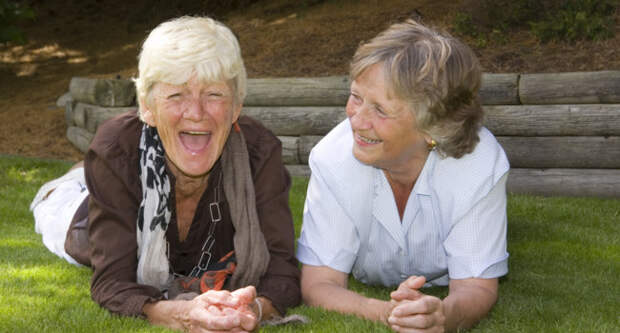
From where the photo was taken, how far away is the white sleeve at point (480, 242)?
10.8 feet

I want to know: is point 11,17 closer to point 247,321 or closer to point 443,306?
point 247,321

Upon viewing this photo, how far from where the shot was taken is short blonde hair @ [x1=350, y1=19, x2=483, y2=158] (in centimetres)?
313

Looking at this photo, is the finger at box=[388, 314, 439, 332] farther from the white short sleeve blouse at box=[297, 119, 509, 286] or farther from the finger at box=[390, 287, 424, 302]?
the white short sleeve blouse at box=[297, 119, 509, 286]

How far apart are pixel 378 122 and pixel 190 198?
103 centimetres

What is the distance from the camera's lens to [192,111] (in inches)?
126

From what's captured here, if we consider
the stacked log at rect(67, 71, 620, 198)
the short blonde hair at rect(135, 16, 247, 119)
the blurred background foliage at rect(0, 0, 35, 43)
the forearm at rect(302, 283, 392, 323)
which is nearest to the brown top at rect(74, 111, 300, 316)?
the forearm at rect(302, 283, 392, 323)

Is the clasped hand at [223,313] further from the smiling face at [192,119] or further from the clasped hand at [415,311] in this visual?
the smiling face at [192,119]

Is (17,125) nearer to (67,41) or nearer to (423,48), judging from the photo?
(67,41)

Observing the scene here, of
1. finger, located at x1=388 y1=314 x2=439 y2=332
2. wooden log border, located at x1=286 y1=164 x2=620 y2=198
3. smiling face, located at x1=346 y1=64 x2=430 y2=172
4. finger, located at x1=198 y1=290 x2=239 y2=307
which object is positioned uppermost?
smiling face, located at x1=346 y1=64 x2=430 y2=172

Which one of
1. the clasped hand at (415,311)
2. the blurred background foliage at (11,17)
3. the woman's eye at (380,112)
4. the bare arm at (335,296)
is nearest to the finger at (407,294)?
the clasped hand at (415,311)

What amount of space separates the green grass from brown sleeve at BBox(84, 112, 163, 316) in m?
0.13

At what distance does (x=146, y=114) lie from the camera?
10.9 feet

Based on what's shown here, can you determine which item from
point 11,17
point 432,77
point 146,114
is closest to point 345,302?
point 432,77

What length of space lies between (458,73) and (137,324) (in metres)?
1.68
